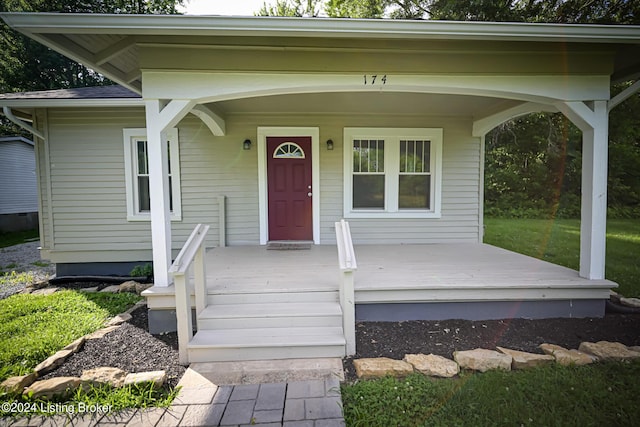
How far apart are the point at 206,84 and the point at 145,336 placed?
251 cm

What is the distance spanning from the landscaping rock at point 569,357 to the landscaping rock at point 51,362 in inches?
155

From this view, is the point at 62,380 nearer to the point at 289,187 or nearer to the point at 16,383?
the point at 16,383

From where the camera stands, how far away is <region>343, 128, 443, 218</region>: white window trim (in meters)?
5.42

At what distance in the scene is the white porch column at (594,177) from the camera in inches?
129

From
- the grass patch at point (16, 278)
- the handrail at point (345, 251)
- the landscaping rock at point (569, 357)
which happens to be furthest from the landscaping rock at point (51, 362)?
the landscaping rock at point (569, 357)

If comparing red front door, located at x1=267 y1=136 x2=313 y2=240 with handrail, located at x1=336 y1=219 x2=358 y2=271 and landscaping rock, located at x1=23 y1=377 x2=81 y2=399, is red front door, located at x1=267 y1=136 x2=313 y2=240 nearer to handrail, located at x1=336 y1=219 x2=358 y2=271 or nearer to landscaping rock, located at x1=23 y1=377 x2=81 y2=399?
handrail, located at x1=336 y1=219 x2=358 y2=271

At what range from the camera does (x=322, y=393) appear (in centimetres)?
217

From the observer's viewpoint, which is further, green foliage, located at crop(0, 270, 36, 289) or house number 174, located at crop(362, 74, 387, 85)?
green foliage, located at crop(0, 270, 36, 289)

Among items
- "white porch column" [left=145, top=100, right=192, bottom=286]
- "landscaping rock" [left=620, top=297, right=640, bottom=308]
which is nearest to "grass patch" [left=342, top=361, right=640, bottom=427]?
"landscaping rock" [left=620, top=297, right=640, bottom=308]

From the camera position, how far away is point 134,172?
5336 mm

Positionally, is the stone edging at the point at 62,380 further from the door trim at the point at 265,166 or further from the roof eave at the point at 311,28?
the door trim at the point at 265,166

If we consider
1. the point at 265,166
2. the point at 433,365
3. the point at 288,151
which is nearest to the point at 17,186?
the point at 265,166

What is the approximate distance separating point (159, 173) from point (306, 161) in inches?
107

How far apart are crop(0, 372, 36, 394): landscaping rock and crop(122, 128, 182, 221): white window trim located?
10.8 feet
